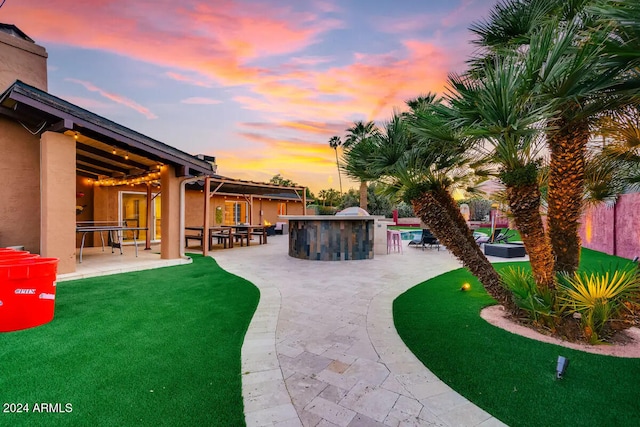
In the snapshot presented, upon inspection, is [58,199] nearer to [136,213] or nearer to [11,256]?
[11,256]

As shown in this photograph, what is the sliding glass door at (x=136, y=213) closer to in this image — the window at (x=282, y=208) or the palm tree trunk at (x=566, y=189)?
the window at (x=282, y=208)

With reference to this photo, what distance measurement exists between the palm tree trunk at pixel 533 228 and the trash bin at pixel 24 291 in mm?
6056

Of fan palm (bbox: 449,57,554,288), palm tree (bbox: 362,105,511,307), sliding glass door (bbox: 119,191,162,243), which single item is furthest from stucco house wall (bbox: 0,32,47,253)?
fan palm (bbox: 449,57,554,288)

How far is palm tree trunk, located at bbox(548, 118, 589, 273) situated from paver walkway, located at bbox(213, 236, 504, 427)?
2519mm

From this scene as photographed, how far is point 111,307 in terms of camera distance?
474 cm

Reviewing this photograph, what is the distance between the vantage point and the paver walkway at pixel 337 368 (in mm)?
2221

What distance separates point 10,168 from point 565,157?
36.4ft

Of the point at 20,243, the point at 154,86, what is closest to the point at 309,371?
the point at 20,243

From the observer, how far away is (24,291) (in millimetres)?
3701

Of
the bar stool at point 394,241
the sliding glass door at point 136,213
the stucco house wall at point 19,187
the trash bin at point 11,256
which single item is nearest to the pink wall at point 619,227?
the bar stool at point 394,241

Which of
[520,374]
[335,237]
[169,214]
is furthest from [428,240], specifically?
[520,374]

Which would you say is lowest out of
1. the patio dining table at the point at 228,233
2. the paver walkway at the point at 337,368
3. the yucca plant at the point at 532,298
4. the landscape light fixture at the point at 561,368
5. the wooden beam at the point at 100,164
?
the paver walkway at the point at 337,368

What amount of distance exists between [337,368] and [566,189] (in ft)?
11.4

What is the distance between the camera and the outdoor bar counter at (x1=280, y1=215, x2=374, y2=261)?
31.8ft
